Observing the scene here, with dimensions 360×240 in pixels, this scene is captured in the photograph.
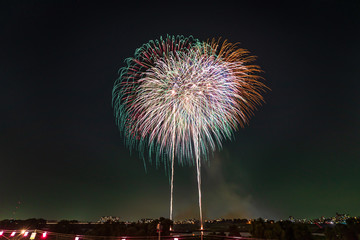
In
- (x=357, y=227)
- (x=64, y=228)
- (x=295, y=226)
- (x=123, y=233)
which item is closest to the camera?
(x=357, y=227)

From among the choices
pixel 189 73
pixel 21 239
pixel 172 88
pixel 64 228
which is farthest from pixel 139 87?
pixel 64 228

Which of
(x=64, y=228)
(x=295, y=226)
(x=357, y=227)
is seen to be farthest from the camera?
(x=64, y=228)

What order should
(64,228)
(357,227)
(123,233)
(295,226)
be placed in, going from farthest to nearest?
1. (64,228)
2. (123,233)
3. (295,226)
4. (357,227)

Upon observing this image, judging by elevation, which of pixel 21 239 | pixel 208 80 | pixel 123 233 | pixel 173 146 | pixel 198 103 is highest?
pixel 208 80

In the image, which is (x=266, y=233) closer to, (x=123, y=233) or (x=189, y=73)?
(x=189, y=73)

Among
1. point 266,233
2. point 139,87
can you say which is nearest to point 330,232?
point 266,233

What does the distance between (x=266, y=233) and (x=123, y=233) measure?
19207 mm

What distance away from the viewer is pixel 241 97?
2255 centimetres

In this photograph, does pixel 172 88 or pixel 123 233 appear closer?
pixel 172 88

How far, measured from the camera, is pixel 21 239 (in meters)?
22.5

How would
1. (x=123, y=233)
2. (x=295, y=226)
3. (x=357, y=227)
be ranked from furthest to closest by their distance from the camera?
1. (x=123, y=233)
2. (x=295, y=226)
3. (x=357, y=227)

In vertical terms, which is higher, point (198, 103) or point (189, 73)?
point (189, 73)

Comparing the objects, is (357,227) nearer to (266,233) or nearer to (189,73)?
(266,233)

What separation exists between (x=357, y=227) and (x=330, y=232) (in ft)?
8.51
